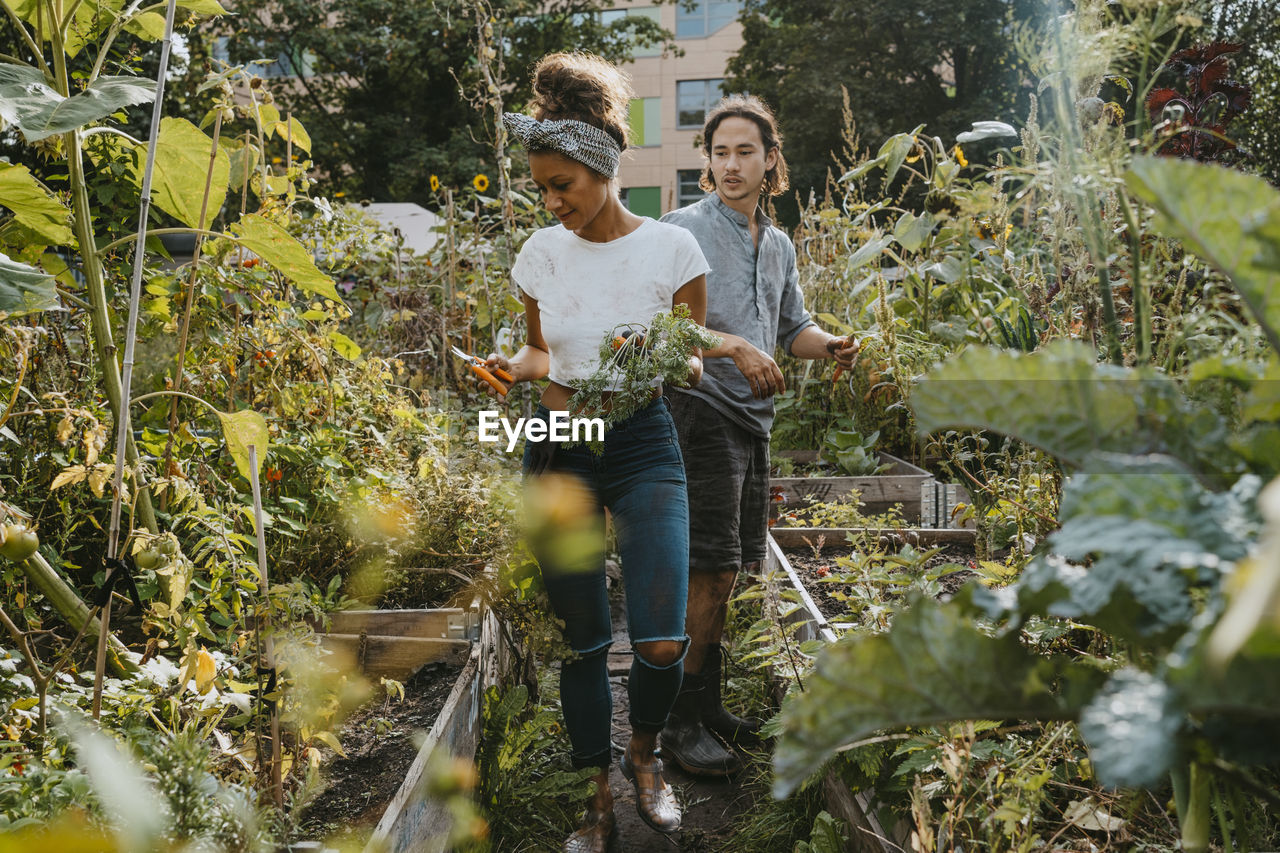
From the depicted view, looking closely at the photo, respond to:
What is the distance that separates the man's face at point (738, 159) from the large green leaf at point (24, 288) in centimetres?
196

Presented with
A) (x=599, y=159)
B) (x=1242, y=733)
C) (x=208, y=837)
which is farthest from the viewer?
(x=599, y=159)

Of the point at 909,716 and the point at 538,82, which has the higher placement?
the point at 538,82

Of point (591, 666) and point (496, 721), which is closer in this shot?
point (591, 666)

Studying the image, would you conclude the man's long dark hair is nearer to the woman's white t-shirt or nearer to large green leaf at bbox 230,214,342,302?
the woman's white t-shirt

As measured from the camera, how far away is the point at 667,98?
27.7m

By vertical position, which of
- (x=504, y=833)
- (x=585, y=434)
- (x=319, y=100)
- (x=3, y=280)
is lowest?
(x=504, y=833)

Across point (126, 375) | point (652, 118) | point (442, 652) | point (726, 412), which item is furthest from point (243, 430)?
point (652, 118)

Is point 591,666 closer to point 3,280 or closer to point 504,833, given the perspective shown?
point 504,833

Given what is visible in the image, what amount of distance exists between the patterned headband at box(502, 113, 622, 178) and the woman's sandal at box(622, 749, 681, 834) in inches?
59.3

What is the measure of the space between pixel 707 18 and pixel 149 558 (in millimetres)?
28901

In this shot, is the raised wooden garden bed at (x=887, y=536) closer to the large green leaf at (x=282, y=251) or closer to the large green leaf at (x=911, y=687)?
the large green leaf at (x=282, y=251)

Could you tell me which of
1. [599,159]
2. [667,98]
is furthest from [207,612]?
[667,98]

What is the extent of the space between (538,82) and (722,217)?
0.85 metres

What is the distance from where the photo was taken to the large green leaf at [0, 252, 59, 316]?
1.46 m
